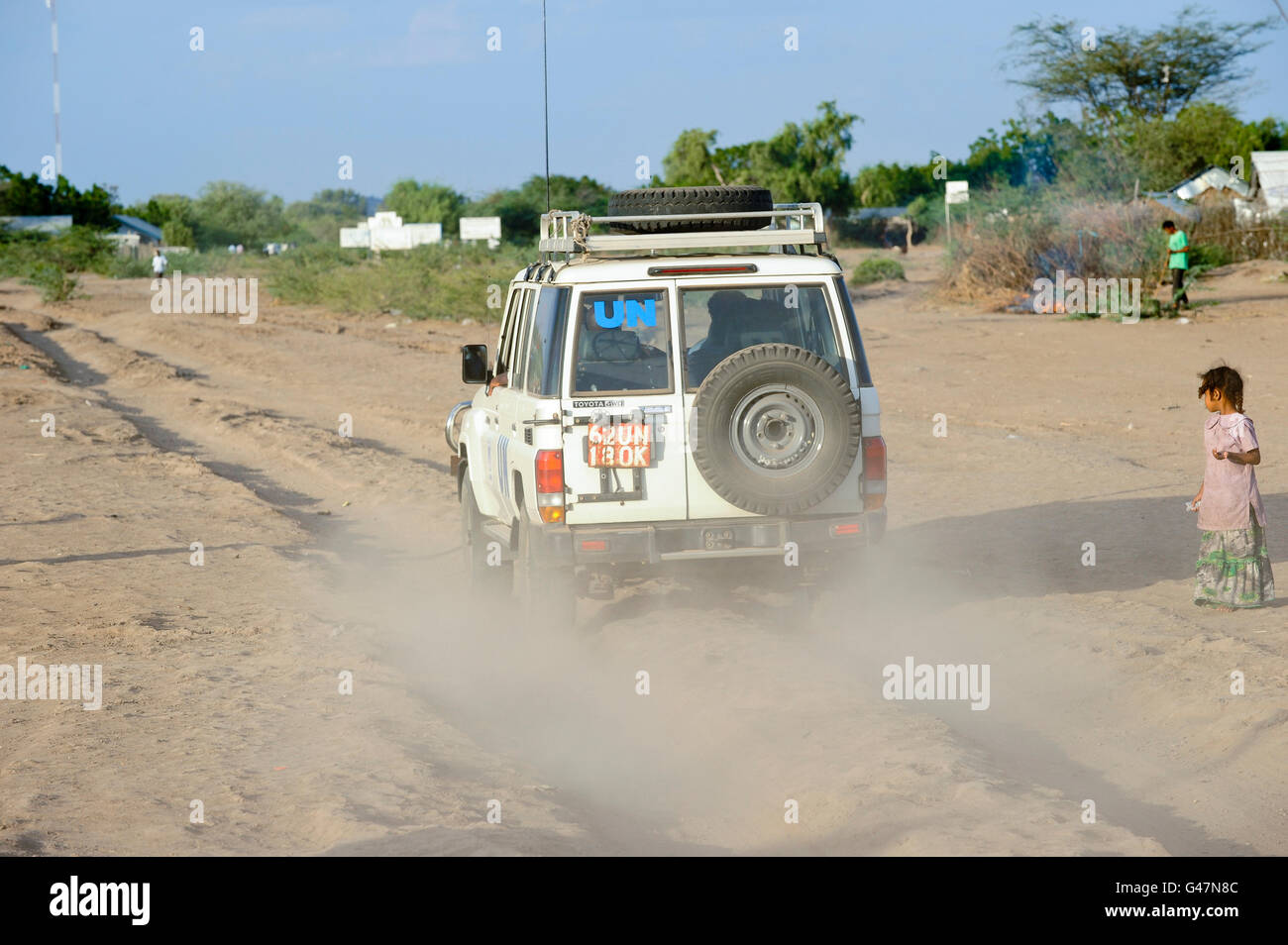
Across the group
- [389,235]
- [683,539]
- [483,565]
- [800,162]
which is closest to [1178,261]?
[483,565]

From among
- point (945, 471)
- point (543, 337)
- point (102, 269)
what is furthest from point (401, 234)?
point (543, 337)

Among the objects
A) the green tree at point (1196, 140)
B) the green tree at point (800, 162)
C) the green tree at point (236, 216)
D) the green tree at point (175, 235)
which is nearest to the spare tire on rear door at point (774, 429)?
the green tree at point (1196, 140)

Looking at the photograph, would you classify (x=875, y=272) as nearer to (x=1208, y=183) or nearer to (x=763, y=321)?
(x=1208, y=183)

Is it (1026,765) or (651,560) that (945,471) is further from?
(1026,765)

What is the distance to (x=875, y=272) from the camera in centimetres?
4356

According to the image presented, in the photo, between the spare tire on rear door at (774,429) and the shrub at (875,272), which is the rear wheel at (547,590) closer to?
the spare tire on rear door at (774,429)

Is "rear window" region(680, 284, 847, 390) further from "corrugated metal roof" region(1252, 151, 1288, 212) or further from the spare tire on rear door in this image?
"corrugated metal roof" region(1252, 151, 1288, 212)

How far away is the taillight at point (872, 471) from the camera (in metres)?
6.95

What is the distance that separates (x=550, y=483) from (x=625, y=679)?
109 cm

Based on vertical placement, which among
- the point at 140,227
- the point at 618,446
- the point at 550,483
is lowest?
the point at 550,483

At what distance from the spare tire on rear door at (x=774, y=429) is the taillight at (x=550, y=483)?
71 cm

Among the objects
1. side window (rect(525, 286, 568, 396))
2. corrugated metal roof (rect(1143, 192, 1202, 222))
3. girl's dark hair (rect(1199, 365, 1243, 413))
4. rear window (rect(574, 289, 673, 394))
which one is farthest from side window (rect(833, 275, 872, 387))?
corrugated metal roof (rect(1143, 192, 1202, 222))

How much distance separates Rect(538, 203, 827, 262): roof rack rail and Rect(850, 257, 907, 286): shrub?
36.4 m
